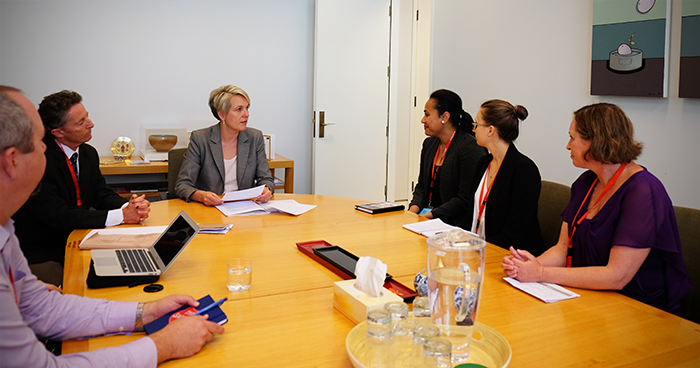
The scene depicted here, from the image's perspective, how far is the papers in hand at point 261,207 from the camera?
8.87 ft

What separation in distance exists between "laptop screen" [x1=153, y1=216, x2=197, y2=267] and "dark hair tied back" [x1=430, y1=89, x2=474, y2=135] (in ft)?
6.58

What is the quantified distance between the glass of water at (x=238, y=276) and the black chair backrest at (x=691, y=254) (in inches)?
59.8

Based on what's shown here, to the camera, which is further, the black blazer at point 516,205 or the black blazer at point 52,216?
the black blazer at point 516,205

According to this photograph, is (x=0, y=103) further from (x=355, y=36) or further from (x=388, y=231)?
(x=355, y=36)

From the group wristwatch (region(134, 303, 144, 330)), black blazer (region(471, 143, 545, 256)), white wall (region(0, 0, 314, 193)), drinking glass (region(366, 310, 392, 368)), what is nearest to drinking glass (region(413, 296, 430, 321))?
drinking glass (region(366, 310, 392, 368))

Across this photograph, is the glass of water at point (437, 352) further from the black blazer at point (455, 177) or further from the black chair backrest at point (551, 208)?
Answer: the black blazer at point (455, 177)

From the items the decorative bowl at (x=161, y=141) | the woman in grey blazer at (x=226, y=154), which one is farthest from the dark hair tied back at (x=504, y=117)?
the decorative bowl at (x=161, y=141)

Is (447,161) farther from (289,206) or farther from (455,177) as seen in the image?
(289,206)

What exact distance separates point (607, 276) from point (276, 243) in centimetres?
120

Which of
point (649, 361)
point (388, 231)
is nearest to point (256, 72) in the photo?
point (388, 231)

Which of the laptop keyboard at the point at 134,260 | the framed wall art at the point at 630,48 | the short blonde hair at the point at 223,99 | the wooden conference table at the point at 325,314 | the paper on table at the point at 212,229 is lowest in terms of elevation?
the wooden conference table at the point at 325,314

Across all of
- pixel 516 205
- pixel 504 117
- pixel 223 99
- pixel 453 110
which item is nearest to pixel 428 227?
pixel 516 205

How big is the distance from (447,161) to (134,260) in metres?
2.04

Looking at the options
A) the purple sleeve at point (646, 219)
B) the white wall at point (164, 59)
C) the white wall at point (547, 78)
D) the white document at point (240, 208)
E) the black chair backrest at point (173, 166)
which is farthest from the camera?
the white wall at point (164, 59)
